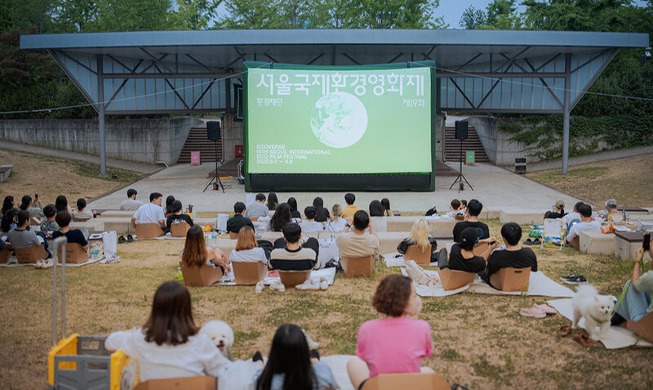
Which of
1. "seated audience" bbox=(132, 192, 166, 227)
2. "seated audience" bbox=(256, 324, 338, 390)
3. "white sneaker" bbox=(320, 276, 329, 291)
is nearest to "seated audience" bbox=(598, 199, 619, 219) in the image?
"white sneaker" bbox=(320, 276, 329, 291)

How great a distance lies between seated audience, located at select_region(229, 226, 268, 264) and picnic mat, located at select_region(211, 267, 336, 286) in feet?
1.11

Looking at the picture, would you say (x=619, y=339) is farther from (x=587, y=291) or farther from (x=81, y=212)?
(x=81, y=212)

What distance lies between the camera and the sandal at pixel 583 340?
753 cm

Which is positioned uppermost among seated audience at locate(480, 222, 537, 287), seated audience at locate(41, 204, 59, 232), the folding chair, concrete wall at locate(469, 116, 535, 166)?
concrete wall at locate(469, 116, 535, 166)

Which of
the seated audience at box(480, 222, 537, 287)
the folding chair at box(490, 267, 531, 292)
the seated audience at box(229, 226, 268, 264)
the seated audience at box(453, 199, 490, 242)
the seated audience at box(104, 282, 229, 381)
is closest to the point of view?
the seated audience at box(104, 282, 229, 381)

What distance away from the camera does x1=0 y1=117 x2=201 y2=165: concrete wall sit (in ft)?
104

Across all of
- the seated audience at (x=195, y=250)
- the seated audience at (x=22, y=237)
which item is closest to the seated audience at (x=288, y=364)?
the seated audience at (x=195, y=250)

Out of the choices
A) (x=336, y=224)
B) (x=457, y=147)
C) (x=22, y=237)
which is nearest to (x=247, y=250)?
(x=336, y=224)

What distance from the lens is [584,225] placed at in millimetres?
12961

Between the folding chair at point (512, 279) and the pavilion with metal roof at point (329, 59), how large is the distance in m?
16.7

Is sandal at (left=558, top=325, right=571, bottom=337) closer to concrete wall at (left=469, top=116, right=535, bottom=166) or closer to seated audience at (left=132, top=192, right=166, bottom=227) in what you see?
seated audience at (left=132, top=192, right=166, bottom=227)

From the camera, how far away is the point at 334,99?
23.3 m

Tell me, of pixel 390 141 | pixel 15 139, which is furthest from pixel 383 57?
pixel 15 139

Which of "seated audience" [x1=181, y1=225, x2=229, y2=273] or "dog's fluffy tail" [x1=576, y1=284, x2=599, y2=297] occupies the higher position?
"seated audience" [x1=181, y1=225, x2=229, y2=273]
